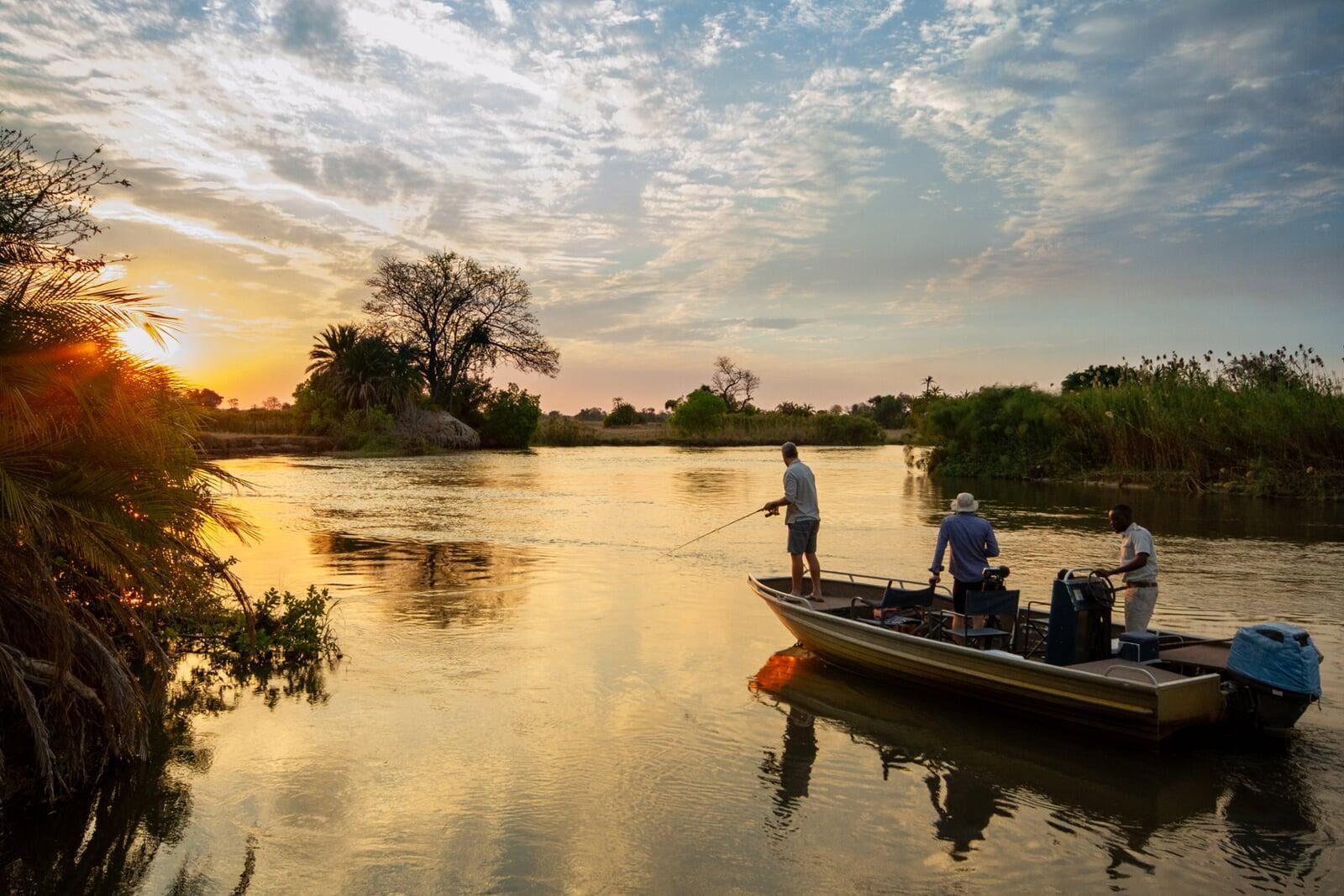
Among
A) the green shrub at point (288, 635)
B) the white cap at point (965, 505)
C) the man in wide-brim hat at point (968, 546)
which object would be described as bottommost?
the green shrub at point (288, 635)

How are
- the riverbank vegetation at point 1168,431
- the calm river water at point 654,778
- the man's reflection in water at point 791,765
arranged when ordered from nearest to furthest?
the calm river water at point 654,778 → the man's reflection in water at point 791,765 → the riverbank vegetation at point 1168,431

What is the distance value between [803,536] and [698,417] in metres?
77.3

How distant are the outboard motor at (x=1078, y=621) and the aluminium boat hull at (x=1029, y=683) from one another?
368 millimetres

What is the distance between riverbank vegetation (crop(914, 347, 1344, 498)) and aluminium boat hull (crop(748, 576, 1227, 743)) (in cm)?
2616

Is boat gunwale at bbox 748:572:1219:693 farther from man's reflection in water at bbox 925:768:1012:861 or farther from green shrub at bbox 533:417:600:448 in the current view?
green shrub at bbox 533:417:600:448

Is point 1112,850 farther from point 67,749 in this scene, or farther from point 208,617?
point 208,617

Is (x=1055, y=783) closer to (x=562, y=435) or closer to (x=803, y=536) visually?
(x=803, y=536)

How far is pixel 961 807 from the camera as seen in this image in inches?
264

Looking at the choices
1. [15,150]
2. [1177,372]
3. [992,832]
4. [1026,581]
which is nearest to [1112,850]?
[992,832]

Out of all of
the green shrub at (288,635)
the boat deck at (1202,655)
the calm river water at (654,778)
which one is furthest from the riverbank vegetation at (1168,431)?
the green shrub at (288,635)

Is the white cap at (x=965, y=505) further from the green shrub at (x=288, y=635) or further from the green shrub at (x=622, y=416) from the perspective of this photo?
the green shrub at (x=622, y=416)

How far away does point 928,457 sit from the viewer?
45625mm

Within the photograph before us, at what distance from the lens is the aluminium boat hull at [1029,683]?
7387 mm

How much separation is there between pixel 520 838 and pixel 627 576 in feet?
32.3
